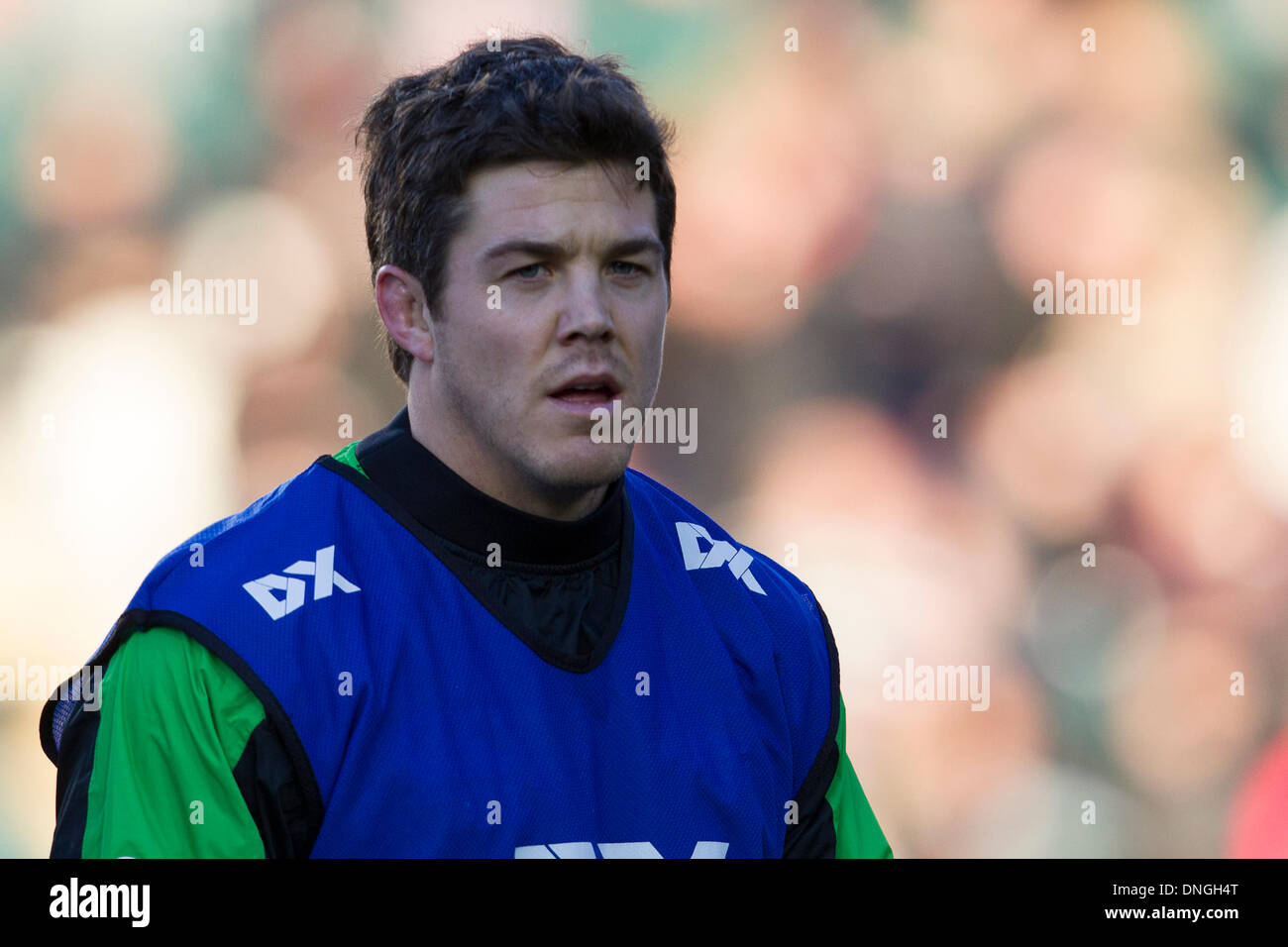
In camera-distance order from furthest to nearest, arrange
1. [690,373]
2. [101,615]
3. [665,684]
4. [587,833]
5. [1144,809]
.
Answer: [690,373] < [1144,809] < [101,615] < [665,684] < [587,833]

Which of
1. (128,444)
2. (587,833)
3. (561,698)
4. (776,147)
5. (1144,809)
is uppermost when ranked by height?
(776,147)

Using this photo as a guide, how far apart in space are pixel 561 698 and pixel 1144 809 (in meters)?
3.17

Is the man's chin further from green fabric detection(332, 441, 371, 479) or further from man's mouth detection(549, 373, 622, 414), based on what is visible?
green fabric detection(332, 441, 371, 479)

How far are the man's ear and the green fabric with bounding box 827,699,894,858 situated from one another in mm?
687

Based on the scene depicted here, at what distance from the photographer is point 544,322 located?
1.47 metres

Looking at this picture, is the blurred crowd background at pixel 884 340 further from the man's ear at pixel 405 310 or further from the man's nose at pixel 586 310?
the man's nose at pixel 586 310

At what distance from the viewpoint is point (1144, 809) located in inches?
161

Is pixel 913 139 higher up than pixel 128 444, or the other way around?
pixel 913 139

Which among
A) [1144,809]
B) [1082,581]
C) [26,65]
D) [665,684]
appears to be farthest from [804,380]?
[665,684]

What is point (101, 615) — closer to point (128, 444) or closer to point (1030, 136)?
point (128, 444)

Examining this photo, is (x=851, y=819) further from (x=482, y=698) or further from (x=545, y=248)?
(x=545, y=248)

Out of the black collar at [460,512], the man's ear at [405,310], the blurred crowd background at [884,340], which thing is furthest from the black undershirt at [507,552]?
the blurred crowd background at [884,340]

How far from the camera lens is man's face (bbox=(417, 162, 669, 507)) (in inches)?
57.9

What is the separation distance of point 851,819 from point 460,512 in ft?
2.00
